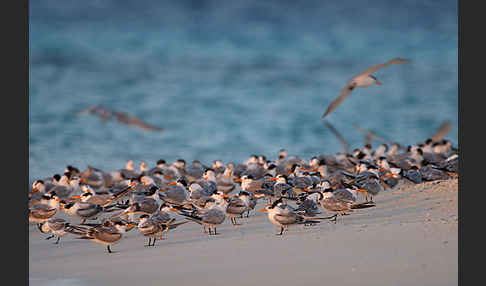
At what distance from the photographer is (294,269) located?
16.1 feet

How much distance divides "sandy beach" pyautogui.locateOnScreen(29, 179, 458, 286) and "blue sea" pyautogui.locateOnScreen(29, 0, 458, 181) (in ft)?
20.8

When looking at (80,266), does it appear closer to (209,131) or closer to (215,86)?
(209,131)

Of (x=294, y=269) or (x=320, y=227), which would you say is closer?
(x=294, y=269)

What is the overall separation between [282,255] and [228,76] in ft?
62.1

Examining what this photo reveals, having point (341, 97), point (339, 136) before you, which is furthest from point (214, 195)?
point (339, 136)

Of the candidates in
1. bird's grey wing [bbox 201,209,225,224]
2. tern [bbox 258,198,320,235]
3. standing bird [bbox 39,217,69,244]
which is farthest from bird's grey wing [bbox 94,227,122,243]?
tern [bbox 258,198,320,235]

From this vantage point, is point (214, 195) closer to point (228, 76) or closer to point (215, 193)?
point (215, 193)

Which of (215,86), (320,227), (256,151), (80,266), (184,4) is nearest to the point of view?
(80,266)

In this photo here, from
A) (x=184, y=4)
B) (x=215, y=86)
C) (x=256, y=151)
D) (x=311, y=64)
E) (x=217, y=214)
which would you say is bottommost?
(x=217, y=214)

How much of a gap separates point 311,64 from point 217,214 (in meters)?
19.7

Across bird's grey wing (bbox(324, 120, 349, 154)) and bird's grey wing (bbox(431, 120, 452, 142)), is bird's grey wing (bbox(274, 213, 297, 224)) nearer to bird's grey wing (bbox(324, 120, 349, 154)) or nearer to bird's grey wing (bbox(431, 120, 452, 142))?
bird's grey wing (bbox(324, 120, 349, 154))

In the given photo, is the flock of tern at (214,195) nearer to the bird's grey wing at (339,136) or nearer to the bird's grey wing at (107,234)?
the bird's grey wing at (107,234)

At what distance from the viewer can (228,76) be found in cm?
2389

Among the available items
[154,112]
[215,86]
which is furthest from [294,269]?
[215,86]
